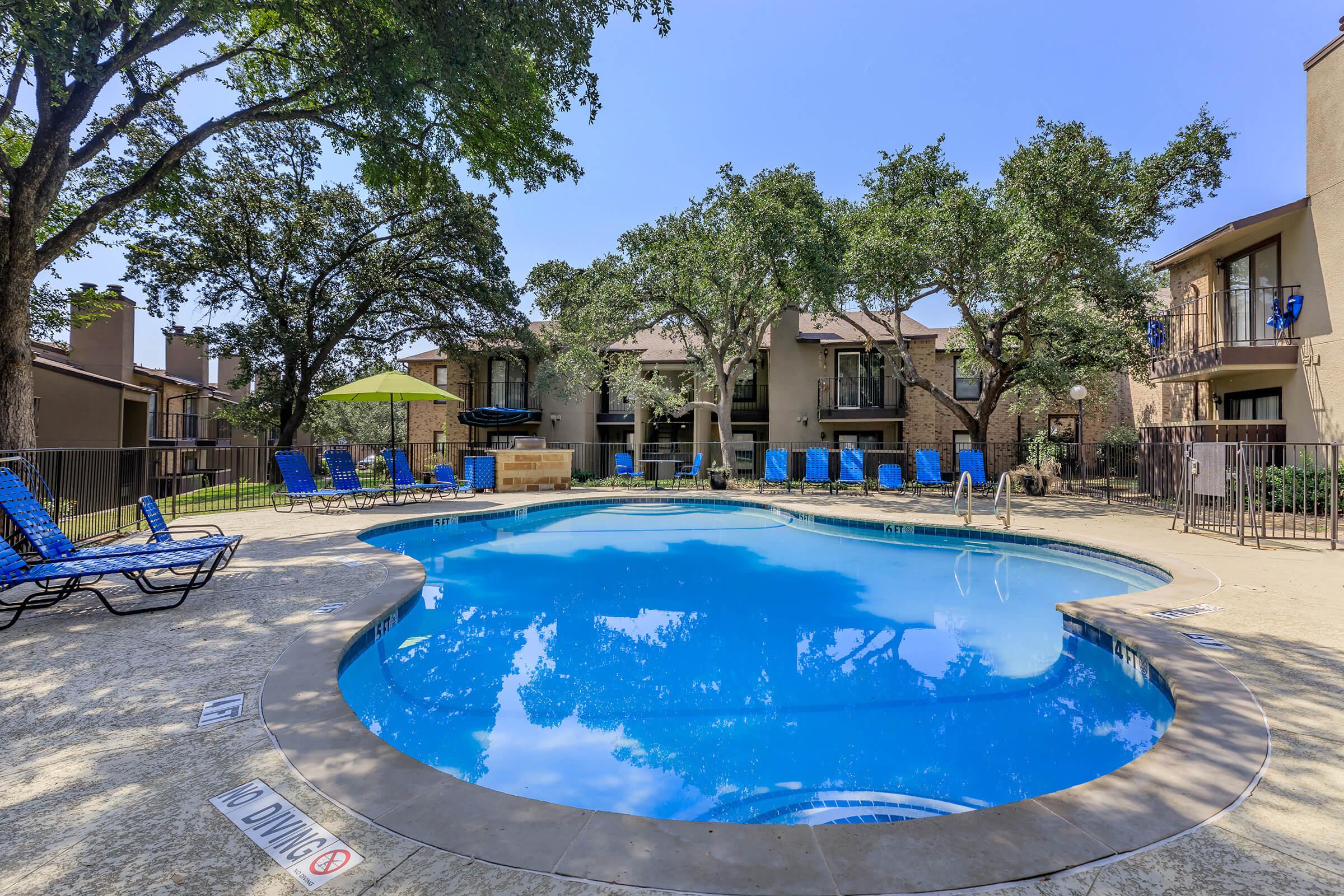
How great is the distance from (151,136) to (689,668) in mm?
18084

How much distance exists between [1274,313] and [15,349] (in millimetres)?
20744

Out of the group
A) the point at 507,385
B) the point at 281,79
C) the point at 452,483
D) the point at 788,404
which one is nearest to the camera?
the point at 281,79

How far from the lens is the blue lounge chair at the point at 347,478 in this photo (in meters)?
11.7

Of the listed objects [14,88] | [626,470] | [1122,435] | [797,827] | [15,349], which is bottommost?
[797,827]

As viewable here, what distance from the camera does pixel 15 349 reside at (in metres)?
7.29

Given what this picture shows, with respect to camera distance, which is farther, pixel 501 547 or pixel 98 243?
pixel 98 243

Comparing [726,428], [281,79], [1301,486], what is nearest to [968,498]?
[1301,486]

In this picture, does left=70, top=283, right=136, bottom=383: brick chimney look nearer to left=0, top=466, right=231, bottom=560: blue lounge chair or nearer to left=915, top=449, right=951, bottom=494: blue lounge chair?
left=0, top=466, right=231, bottom=560: blue lounge chair

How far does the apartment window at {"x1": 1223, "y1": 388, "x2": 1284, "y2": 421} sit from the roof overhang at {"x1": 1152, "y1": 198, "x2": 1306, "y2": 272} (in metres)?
3.30

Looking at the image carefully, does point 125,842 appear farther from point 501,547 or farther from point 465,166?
point 465,166

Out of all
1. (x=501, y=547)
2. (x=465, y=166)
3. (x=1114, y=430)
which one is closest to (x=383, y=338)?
(x=465, y=166)

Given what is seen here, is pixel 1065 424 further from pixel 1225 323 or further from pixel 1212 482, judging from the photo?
pixel 1212 482

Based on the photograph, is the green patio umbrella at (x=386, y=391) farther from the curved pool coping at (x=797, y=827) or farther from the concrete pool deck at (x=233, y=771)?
the curved pool coping at (x=797, y=827)

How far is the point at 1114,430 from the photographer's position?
19641 mm
